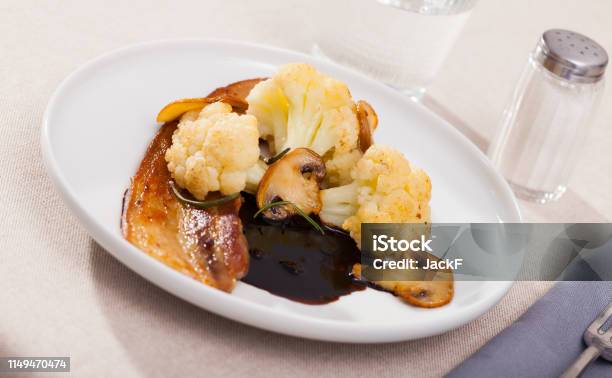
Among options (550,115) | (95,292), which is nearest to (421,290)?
(95,292)

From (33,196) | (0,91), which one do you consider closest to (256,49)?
(0,91)

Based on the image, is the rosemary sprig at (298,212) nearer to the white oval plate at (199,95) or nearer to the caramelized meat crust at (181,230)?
the caramelized meat crust at (181,230)

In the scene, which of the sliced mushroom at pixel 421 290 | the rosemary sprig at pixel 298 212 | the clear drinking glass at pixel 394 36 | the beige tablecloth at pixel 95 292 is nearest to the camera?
the beige tablecloth at pixel 95 292

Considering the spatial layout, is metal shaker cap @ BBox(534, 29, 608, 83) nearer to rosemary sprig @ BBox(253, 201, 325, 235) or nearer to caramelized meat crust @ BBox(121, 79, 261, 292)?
rosemary sprig @ BBox(253, 201, 325, 235)

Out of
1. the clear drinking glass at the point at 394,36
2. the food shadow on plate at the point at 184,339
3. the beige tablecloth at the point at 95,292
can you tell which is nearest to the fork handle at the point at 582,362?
the beige tablecloth at the point at 95,292

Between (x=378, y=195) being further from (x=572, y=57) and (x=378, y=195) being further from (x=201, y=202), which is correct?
(x=572, y=57)

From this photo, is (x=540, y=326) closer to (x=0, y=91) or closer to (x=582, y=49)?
(x=582, y=49)
